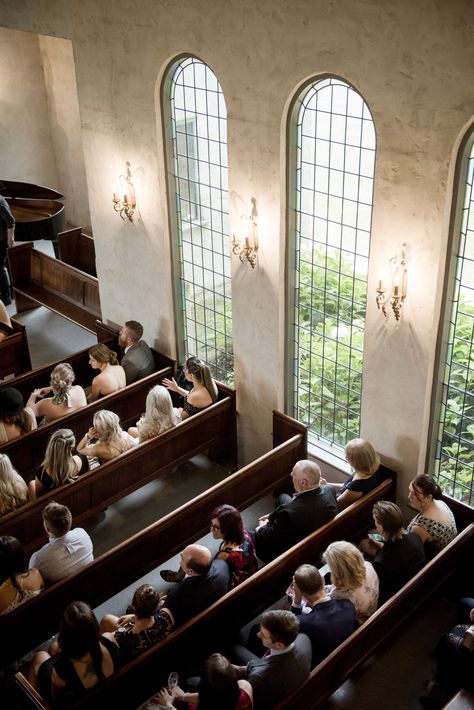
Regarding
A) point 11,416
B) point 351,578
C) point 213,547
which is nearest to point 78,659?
point 351,578

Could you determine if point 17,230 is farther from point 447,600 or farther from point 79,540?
point 447,600

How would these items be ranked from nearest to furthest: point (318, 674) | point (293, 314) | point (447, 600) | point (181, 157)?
point (318, 674)
point (447, 600)
point (293, 314)
point (181, 157)

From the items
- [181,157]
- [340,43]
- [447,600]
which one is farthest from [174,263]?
[447,600]

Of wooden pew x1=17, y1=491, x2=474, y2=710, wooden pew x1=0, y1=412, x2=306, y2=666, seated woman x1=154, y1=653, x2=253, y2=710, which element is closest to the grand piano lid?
wooden pew x1=0, y1=412, x2=306, y2=666

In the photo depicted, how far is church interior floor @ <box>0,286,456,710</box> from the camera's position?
6242 millimetres

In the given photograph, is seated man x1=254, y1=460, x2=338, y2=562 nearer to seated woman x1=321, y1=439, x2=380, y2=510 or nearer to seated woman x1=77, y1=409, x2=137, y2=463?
seated woman x1=321, y1=439, x2=380, y2=510

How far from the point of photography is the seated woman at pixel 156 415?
8039mm

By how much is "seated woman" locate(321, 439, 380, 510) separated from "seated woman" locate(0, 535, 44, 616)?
8.83 feet

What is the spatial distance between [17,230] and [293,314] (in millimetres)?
6502

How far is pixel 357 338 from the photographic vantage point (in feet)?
24.9

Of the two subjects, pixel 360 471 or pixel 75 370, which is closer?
pixel 360 471

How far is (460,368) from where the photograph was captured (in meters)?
6.74

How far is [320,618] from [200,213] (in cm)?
460

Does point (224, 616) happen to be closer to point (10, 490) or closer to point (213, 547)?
point (213, 547)
